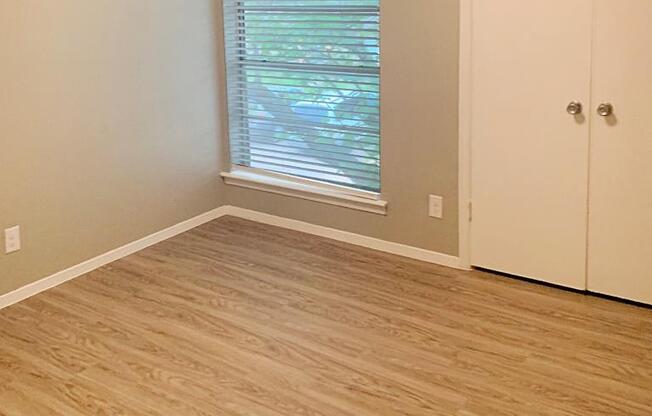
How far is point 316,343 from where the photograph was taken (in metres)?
3.20

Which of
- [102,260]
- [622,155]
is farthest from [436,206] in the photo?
[102,260]

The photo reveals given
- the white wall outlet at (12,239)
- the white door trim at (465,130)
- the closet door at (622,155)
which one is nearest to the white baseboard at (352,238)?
the white door trim at (465,130)

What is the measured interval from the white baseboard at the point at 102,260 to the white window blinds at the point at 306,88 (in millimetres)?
440

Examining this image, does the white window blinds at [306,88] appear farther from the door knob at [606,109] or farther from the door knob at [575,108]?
the door knob at [606,109]

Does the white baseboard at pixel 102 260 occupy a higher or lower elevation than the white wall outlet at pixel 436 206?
lower

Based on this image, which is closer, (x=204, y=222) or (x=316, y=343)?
(x=316, y=343)

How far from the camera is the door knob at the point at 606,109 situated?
3271 millimetres

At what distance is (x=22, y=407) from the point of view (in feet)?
9.09

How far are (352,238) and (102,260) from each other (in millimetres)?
1298

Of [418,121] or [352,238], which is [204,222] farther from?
[418,121]

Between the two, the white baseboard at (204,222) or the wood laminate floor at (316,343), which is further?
the white baseboard at (204,222)

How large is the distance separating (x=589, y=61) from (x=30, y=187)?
2.51 m

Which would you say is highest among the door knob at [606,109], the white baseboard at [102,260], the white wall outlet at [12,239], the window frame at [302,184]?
the door knob at [606,109]

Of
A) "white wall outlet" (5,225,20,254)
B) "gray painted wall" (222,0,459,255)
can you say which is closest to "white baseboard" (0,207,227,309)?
"white wall outlet" (5,225,20,254)
